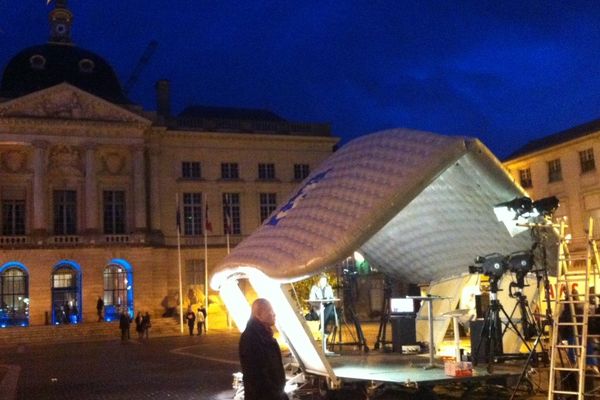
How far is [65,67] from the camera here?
46062 millimetres

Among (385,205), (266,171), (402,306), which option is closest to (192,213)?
(266,171)

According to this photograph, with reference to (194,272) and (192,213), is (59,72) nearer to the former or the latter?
(192,213)

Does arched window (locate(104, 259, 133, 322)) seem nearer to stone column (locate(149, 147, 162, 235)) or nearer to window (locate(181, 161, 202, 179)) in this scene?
stone column (locate(149, 147, 162, 235))

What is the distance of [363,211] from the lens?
8508mm

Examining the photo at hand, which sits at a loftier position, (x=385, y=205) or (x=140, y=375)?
(x=385, y=205)

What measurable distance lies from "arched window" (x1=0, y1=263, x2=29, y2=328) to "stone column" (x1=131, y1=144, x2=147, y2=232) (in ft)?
24.9

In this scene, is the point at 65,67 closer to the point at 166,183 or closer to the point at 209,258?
the point at 166,183

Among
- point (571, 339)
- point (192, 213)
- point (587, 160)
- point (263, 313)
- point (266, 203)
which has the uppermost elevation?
point (587, 160)

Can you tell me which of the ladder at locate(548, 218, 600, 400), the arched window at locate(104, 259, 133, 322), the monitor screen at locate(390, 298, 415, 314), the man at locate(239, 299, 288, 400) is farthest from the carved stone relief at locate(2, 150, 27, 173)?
the man at locate(239, 299, 288, 400)

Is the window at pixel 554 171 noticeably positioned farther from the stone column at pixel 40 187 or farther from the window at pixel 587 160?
the stone column at pixel 40 187

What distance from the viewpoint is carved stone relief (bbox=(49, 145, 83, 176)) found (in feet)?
140

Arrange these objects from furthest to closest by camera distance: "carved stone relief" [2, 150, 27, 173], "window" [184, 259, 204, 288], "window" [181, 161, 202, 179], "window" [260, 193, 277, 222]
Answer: "window" [260, 193, 277, 222]
"window" [181, 161, 202, 179]
"window" [184, 259, 204, 288]
"carved stone relief" [2, 150, 27, 173]

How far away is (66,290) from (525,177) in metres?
30.5

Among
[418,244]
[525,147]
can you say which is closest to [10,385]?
[418,244]
